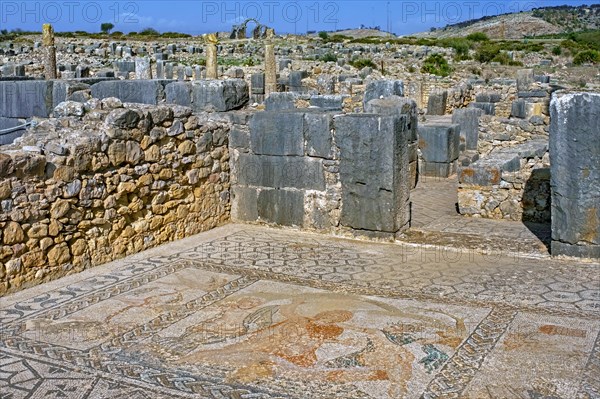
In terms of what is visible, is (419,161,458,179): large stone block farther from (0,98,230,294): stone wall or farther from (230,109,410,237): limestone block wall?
(0,98,230,294): stone wall

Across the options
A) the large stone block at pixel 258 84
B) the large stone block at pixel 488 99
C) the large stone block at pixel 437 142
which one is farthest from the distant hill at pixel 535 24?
the large stone block at pixel 437 142

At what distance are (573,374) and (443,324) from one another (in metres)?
1.16

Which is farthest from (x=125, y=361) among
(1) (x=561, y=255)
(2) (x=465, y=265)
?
(1) (x=561, y=255)

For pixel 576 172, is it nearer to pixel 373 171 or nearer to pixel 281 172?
pixel 373 171

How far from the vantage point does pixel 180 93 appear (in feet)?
31.2

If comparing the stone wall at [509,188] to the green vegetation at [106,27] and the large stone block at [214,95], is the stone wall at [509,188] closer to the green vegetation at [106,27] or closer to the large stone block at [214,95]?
the large stone block at [214,95]

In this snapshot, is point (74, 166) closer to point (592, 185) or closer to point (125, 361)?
point (125, 361)

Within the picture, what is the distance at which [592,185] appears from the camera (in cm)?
708

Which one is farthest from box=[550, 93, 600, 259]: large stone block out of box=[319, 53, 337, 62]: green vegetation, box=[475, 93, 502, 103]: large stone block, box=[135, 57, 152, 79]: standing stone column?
box=[319, 53, 337, 62]: green vegetation

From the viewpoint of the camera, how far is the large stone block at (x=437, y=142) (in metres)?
13.2

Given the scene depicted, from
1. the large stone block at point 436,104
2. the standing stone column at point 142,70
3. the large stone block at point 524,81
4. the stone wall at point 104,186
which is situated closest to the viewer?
the stone wall at point 104,186

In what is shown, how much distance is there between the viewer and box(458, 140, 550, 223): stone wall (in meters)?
9.29

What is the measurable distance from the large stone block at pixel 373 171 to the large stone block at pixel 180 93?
2276mm

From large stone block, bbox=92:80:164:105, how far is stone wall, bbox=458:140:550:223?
4421 millimetres
